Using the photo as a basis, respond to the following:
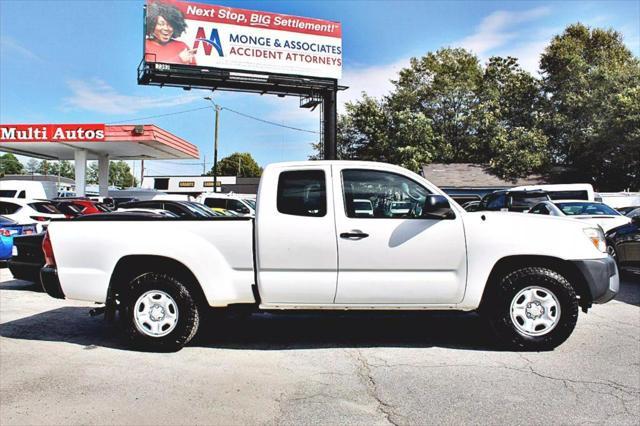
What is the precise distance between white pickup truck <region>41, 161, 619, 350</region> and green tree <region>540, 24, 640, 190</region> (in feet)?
93.8

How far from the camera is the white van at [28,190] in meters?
24.3

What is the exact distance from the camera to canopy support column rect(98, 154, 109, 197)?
3099 centimetres

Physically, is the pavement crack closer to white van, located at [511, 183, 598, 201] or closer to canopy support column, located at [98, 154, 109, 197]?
white van, located at [511, 183, 598, 201]

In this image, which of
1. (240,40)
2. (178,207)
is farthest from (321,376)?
(240,40)

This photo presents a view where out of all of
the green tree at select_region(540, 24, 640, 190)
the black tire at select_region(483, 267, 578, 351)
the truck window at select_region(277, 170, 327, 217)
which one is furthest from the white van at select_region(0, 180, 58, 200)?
the green tree at select_region(540, 24, 640, 190)

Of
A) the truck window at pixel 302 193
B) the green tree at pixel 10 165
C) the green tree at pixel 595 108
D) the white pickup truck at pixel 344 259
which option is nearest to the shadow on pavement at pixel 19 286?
the white pickup truck at pixel 344 259

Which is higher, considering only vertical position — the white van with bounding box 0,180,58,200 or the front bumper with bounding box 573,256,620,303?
the white van with bounding box 0,180,58,200

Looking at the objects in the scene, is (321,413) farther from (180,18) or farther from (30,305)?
(180,18)

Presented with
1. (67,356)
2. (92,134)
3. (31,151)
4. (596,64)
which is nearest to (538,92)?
(596,64)

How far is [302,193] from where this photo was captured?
16.6 feet

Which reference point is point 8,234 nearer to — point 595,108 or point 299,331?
point 299,331

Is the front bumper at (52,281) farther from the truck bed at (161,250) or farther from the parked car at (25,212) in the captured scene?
the parked car at (25,212)

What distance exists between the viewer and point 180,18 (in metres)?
32.0

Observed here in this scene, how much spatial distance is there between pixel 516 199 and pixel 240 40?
78.4 feet
